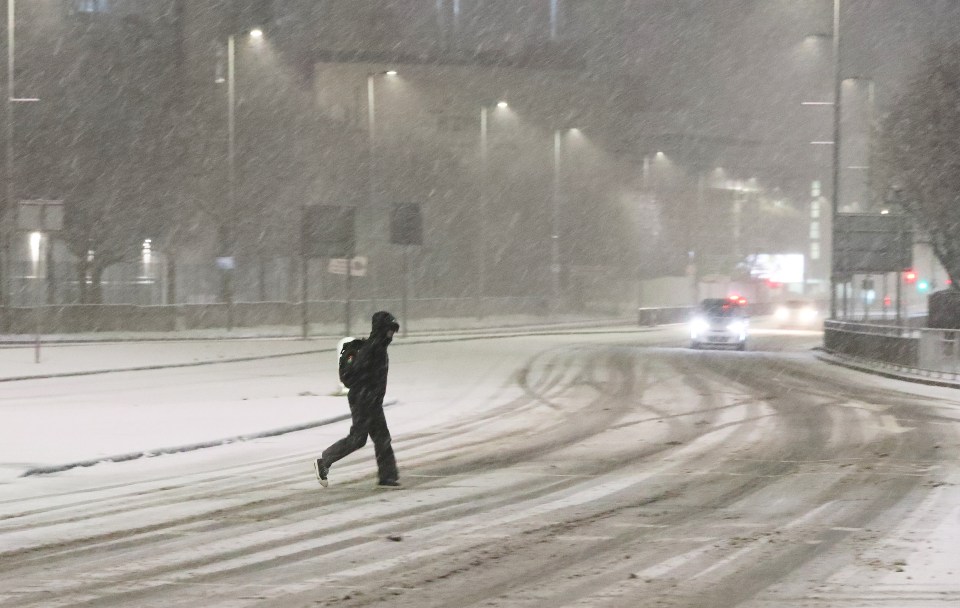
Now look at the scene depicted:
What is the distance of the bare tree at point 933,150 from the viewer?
154 feet

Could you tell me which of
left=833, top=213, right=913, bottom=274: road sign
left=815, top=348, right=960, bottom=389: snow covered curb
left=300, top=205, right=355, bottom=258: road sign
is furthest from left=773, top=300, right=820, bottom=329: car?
left=300, top=205, right=355, bottom=258: road sign

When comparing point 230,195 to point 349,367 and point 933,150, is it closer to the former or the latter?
point 933,150

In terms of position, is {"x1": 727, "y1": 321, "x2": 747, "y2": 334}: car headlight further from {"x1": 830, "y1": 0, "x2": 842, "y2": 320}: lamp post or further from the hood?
the hood

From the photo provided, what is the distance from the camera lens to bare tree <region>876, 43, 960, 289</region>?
154ft

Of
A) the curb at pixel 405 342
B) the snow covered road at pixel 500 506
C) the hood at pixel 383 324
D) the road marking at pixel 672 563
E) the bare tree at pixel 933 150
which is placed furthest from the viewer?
the bare tree at pixel 933 150

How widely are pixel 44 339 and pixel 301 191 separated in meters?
21.7

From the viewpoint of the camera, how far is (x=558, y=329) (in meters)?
58.2

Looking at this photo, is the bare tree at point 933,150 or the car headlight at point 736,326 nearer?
the car headlight at point 736,326

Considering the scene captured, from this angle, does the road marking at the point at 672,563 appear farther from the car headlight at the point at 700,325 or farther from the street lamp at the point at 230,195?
the street lamp at the point at 230,195

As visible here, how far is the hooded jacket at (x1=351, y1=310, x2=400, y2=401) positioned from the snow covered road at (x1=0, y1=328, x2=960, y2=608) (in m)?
0.94

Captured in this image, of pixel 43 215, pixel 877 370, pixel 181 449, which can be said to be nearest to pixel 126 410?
pixel 181 449

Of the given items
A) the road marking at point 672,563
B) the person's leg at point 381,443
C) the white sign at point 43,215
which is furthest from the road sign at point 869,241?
the road marking at point 672,563

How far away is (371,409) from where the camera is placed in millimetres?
12227

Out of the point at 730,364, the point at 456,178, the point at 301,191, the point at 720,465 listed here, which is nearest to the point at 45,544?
the point at 720,465
